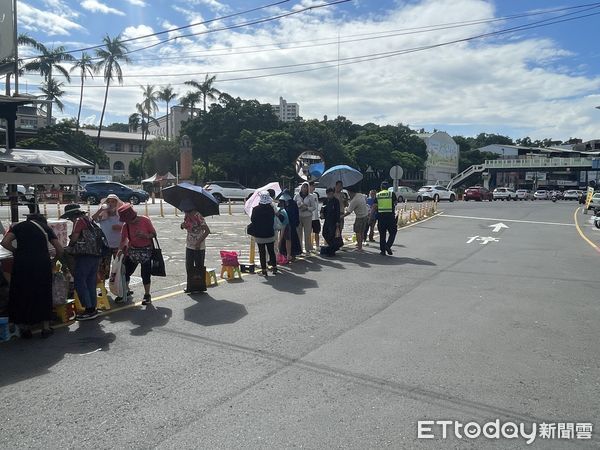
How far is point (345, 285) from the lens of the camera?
8961mm

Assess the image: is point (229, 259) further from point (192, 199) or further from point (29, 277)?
point (29, 277)

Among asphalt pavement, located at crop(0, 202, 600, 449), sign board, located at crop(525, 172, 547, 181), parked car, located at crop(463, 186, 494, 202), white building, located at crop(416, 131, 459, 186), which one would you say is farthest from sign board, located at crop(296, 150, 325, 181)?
sign board, located at crop(525, 172, 547, 181)

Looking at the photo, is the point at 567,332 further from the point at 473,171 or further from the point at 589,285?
the point at 473,171

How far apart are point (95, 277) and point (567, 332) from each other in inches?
240

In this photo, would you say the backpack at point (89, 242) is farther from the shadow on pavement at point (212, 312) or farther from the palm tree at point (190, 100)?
the palm tree at point (190, 100)

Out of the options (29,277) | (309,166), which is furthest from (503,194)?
(29,277)

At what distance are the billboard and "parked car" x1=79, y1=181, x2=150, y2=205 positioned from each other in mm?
20823

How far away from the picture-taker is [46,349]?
561cm

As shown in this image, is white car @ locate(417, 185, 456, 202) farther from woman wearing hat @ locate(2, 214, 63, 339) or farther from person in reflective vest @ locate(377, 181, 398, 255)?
woman wearing hat @ locate(2, 214, 63, 339)

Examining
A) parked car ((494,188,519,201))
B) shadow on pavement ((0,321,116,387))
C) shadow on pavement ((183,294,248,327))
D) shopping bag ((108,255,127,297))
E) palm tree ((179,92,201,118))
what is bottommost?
shadow on pavement ((0,321,116,387))

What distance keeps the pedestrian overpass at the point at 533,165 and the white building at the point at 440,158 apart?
3.03 metres

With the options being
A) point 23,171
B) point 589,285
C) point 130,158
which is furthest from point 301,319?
point 130,158

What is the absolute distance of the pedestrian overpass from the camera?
71.8 m

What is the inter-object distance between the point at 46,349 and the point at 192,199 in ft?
11.1
